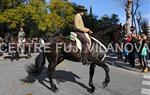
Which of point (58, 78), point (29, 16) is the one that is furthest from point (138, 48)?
Result: point (29, 16)

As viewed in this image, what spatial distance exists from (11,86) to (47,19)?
4468cm

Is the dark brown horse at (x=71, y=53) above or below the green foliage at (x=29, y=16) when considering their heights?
below

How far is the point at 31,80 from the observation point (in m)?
15.4

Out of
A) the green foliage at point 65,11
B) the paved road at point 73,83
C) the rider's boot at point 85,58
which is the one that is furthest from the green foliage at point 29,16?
the rider's boot at point 85,58

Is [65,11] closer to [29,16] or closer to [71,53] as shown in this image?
[29,16]

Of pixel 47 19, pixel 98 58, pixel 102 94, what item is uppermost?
pixel 47 19

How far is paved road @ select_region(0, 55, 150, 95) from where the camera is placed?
13.4 m

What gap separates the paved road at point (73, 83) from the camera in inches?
529

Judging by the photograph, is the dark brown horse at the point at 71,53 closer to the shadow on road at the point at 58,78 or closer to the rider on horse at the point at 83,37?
the rider on horse at the point at 83,37

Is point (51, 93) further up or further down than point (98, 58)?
further down

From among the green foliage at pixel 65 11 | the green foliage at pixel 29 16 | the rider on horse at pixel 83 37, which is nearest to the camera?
the rider on horse at pixel 83 37

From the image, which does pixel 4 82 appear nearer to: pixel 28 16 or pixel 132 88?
pixel 132 88

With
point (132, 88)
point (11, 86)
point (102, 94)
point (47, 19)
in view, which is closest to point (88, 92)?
point (102, 94)

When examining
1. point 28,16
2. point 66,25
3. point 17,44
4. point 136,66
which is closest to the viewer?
point 136,66
